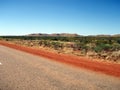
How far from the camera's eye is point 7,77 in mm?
8547

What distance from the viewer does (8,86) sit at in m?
7.03

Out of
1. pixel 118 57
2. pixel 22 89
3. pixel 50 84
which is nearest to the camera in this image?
pixel 22 89

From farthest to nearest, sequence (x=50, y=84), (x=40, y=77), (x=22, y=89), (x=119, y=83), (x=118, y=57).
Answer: (x=118, y=57), (x=40, y=77), (x=119, y=83), (x=50, y=84), (x=22, y=89)

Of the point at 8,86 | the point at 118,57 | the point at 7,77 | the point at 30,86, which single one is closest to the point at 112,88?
A: the point at 30,86

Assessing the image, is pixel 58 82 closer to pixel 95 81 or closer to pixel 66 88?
pixel 66 88

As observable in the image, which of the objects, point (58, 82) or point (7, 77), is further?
point (7, 77)

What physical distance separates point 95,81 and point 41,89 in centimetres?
248

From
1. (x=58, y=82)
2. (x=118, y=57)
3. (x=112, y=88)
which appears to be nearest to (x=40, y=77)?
(x=58, y=82)

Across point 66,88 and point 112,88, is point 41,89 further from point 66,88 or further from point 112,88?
point 112,88

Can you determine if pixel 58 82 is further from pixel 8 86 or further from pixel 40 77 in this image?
pixel 8 86

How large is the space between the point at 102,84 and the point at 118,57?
30.4 ft

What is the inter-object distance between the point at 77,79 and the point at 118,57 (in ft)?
29.3

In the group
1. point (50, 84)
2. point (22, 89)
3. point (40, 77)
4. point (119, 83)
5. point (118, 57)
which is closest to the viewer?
point (22, 89)

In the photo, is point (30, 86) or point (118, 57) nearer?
point (30, 86)
